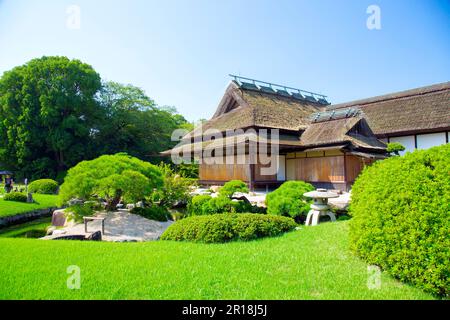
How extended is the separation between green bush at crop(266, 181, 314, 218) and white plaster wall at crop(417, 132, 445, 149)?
11.5m

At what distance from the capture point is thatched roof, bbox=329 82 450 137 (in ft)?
55.5

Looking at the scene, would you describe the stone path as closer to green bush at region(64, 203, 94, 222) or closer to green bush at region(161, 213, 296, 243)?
green bush at region(64, 203, 94, 222)

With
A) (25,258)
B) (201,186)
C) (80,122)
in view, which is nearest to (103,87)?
(80,122)

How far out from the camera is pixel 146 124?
100 feet

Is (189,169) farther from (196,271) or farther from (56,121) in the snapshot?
(196,271)

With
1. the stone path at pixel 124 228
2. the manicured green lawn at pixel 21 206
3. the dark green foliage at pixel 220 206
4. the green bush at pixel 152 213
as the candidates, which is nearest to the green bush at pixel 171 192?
the green bush at pixel 152 213

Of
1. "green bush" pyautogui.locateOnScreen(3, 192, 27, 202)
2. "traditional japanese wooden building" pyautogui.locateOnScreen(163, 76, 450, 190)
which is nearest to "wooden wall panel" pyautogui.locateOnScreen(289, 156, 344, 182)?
"traditional japanese wooden building" pyautogui.locateOnScreen(163, 76, 450, 190)

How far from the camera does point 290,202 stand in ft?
30.6

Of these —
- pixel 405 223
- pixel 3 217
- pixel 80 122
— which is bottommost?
pixel 3 217

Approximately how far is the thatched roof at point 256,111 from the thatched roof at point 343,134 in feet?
4.68

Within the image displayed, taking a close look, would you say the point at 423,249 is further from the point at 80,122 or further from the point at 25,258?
the point at 80,122

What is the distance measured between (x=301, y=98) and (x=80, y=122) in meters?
20.3
